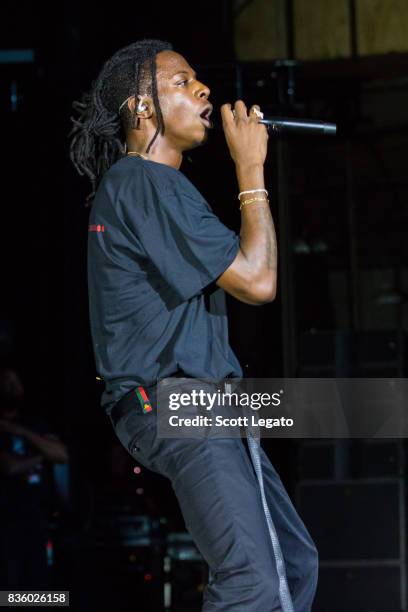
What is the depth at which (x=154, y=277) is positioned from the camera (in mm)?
2178

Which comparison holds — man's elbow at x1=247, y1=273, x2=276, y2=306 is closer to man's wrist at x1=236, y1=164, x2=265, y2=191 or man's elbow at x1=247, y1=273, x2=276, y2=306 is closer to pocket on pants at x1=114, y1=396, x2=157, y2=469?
man's wrist at x1=236, y1=164, x2=265, y2=191

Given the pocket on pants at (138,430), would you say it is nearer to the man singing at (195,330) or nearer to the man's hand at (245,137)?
the man singing at (195,330)

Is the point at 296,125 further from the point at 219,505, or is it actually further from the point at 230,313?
the point at 230,313

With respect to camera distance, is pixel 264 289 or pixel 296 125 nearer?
pixel 264 289

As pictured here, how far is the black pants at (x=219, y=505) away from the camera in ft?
6.42

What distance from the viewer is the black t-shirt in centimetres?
209

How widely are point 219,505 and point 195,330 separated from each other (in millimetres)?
375

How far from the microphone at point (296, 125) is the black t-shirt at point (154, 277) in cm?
30

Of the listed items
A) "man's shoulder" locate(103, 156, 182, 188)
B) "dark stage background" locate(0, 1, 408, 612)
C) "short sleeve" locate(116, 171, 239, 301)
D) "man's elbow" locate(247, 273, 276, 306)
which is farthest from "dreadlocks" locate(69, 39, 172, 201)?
"dark stage background" locate(0, 1, 408, 612)

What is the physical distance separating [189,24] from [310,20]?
2.11 ft

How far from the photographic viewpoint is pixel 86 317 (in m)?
4.53

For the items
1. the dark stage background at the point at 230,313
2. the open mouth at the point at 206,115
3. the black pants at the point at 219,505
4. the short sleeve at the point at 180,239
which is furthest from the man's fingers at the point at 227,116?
the dark stage background at the point at 230,313

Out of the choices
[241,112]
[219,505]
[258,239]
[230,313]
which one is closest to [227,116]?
[241,112]

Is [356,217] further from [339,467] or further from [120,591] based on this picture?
[120,591]
